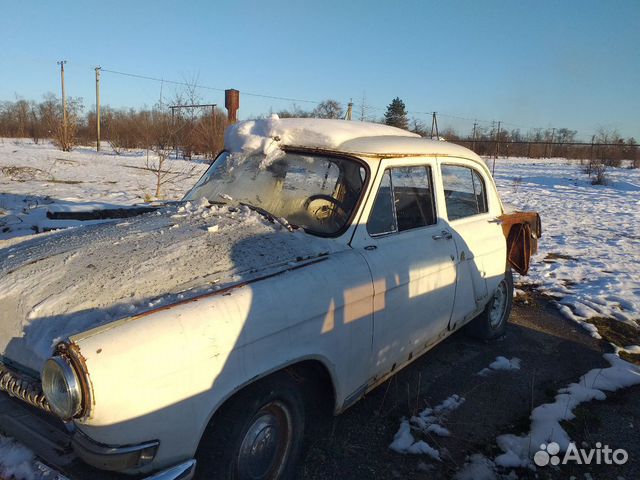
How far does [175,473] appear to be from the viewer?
1.69m

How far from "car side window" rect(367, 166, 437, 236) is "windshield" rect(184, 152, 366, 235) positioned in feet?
0.62

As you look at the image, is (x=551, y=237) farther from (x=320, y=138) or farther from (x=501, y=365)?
(x=320, y=138)

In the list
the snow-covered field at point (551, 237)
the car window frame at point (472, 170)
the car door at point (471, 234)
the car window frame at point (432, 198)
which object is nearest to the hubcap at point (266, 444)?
the snow-covered field at point (551, 237)

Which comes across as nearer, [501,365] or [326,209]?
[326,209]

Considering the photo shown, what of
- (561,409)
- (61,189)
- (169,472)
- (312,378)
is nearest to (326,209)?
(312,378)

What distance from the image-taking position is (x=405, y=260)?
9.78ft

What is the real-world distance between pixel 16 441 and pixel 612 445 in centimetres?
336

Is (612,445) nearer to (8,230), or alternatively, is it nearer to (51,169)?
(8,230)

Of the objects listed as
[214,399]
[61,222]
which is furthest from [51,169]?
[214,399]

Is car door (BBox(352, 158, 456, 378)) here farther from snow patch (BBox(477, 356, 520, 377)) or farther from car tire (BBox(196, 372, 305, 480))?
snow patch (BBox(477, 356, 520, 377))

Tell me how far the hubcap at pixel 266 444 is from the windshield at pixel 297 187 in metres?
1.10

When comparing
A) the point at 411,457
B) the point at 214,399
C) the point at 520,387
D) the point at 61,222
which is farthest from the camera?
the point at 61,222

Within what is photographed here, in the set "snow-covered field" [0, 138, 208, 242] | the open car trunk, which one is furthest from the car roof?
"snow-covered field" [0, 138, 208, 242]

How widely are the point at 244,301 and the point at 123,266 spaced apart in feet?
2.38
